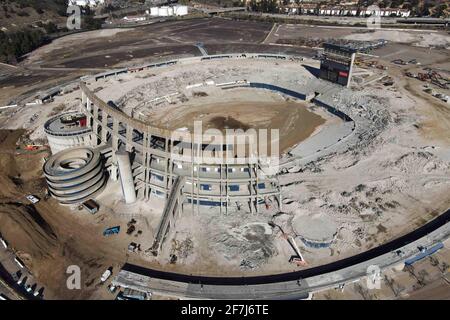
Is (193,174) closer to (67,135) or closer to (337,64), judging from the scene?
(67,135)

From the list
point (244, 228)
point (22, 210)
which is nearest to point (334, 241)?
point (244, 228)

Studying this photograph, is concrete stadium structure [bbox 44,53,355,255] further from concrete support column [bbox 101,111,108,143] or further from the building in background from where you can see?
the building in background

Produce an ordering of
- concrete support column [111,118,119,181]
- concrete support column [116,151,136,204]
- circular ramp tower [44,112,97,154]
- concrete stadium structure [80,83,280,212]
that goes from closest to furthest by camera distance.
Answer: concrete support column [116,151,136,204] < concrete stadium structure [80,83,280,212] < concrete support column [111,118,119,181] < circular ramp tower [44,112,97,154]

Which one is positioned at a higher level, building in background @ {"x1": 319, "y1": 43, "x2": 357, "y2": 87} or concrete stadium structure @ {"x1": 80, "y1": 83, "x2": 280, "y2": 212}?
building in background @ {"x1": 319, "y1": 43, "x2": 357, "y2": 87}

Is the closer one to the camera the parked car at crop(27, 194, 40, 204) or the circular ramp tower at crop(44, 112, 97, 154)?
the parked car at crop(27, 194, 40, 204)

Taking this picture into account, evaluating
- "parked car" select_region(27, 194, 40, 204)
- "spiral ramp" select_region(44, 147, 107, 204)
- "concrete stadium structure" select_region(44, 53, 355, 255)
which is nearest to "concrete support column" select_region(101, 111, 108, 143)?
"concrete stadium structure" select_region(44, 53, 355, 255)

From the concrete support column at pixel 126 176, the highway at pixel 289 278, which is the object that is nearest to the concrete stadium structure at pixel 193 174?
the concrete support column at pixel 126 176

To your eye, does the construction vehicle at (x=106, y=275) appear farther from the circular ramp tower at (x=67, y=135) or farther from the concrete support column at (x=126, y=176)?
the circular ramp tower at (x=67, y=135)
